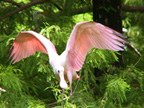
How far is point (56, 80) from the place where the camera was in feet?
12.3

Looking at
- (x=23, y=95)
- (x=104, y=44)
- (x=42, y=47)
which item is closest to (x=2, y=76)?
(x=23, y=95)

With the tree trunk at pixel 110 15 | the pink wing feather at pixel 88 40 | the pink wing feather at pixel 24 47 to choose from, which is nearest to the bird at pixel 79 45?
the pink wing feather at pixel 88 40

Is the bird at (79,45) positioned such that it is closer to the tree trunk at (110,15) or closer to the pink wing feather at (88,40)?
the pink wing feather at (88,40)

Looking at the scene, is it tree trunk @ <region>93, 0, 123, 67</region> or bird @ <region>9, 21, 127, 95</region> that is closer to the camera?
bird @ <region>9, 21, 127, 95</region>

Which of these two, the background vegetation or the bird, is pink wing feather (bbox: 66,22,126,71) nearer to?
the bird

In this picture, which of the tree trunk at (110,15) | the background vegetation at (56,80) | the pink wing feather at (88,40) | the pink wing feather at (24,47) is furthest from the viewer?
the tree trunk at (110,15)

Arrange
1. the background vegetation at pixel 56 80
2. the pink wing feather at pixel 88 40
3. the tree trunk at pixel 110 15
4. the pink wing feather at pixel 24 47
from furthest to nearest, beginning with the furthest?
the tree trunk at pixel 110 15, the pink wing feather at pixel 24 47, the background vegetation at pixel 56 80, the pink wing feather at pixel 88 40

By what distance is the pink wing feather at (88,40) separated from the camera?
298 centimetres

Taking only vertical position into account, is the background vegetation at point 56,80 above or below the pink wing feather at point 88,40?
below

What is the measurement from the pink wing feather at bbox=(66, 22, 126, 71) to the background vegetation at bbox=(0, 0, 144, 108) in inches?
11.9

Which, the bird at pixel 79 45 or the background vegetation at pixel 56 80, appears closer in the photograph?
the bird at pixel 79 45

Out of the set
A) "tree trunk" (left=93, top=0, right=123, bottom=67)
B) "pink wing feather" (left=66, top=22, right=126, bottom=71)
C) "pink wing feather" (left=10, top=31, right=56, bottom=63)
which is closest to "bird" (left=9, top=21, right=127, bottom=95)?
"pink wing feather" (left=66, top=22, right=126, bottom=71)

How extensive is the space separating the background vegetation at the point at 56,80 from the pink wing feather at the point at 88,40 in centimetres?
30

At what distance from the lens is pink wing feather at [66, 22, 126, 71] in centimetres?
298
